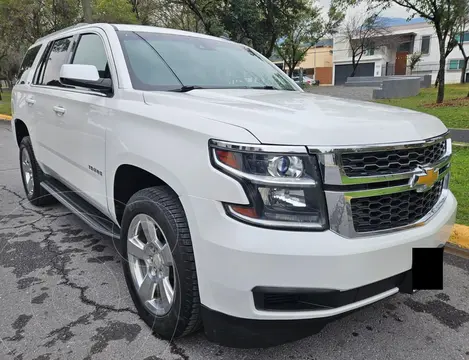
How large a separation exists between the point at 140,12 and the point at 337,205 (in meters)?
24.4

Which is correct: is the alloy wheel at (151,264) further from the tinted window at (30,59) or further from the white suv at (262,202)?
the tinted window at (30,59)

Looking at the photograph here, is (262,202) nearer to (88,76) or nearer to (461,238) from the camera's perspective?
(88,76)

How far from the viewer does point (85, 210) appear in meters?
3.48

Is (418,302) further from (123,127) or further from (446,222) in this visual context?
(123,127)

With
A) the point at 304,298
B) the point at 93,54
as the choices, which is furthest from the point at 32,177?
the point at 304,298

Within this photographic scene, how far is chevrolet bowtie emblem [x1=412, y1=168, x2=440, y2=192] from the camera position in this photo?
2021 millimetres

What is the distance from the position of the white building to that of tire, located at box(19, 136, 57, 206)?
Result: 1910 inches

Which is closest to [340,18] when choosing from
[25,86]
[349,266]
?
[25,86]

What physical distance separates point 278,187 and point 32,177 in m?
4.06

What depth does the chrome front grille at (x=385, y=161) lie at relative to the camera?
183 centimetres

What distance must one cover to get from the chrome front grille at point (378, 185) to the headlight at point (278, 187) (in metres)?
0.05

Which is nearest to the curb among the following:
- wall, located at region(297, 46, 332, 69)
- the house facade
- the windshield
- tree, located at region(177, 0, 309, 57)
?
the windshield

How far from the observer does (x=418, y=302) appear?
287 centimetres

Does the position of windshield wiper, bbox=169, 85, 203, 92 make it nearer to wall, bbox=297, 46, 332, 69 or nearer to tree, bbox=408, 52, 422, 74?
tree, bbox=408, 52, 422, 74
